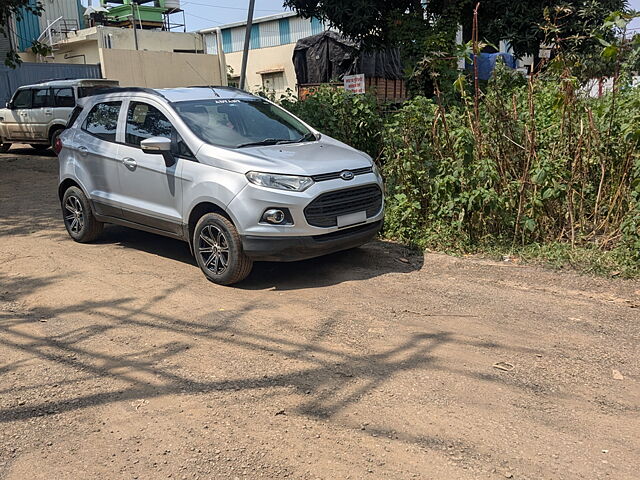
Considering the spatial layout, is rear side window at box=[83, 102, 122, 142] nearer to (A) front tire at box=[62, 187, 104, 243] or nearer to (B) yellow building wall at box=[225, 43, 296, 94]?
(A) front tire at box=[62, 187, 104, 243]

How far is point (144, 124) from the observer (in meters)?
7.16

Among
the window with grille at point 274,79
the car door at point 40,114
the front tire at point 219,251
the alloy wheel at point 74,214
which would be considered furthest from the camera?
the window with grille at point 274,79

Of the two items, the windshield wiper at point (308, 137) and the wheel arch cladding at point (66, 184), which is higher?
the windshield wiper at point (308, 137)

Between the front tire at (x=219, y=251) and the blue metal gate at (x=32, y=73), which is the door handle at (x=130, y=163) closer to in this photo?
the front tire at (x=219, y=251)

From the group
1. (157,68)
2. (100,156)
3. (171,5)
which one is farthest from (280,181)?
(171,5)

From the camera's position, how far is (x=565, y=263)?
263 inches

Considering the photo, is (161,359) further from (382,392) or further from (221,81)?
(221,81)

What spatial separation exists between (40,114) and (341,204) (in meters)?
12.6

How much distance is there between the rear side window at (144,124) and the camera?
6.92 metres

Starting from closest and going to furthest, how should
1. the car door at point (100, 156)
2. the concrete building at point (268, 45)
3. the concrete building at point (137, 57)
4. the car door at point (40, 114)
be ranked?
the car door at point (100, 156), the car door at point (40, 114), the concrete building at point (137, 57), the concrete building at point (268, 45)

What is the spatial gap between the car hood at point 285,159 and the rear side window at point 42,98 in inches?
452

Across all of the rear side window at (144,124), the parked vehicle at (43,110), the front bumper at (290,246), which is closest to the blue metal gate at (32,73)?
the parked vehicle at (43,110)

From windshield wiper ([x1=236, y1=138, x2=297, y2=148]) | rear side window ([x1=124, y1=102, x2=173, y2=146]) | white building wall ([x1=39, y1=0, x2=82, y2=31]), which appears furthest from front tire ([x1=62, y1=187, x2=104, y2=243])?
white building wall ([x1=39, y1=0, x2=82, y2=31])

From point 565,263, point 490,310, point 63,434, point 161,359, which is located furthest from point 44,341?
point 565,263
